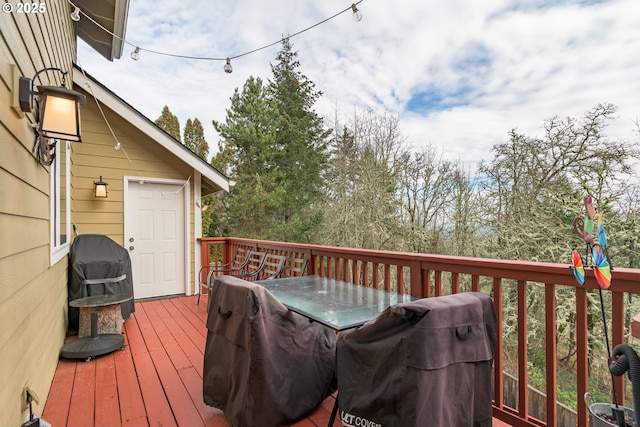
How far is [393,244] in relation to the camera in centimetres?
962

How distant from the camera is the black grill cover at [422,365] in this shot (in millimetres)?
1324

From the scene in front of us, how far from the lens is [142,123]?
16.2 ft

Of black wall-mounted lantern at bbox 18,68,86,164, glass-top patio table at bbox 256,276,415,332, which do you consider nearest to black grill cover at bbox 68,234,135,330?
black wall-mounted lantern at bbox 18,68,86,164

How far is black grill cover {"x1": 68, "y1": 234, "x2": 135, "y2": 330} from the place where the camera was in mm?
3709

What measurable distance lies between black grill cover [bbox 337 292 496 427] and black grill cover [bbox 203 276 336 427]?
1.38 ft

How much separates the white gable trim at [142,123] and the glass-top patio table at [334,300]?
3.25m

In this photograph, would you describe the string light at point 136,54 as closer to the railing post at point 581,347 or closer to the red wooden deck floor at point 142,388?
the red wooden deck floor at point 142,388

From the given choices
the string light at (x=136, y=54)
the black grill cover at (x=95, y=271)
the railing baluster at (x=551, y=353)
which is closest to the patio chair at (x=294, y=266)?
the black grill cover at (x=95, y=271)

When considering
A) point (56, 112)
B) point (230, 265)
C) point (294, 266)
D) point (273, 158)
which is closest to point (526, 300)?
point (294, 266)

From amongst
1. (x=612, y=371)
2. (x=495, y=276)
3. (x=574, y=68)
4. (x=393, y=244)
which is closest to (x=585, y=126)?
(x=574, y=68)

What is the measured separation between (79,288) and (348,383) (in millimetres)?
3511

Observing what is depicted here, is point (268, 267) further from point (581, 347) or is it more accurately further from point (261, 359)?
point (581, 347)

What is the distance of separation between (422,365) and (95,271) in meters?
3.90

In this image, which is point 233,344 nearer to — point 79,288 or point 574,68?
point 79,288
